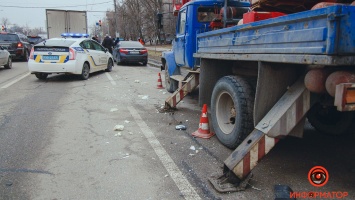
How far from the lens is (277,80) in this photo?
347cm

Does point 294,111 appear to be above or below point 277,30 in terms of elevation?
below

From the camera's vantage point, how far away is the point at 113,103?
7914mm

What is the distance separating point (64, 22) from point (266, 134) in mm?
20918

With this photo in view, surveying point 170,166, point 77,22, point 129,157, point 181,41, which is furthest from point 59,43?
point 77,22

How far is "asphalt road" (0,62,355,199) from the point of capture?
3328 millimetres

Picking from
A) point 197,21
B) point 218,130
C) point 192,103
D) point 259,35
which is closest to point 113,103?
point 192,103

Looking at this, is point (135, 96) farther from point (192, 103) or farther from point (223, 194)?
point (223, 194)

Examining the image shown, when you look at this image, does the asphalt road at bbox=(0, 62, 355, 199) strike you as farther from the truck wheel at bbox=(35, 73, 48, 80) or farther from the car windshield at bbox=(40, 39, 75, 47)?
the truck wheel at bbox=(35, 73, 48, 80)

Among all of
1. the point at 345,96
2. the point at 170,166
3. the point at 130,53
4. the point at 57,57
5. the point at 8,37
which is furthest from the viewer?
the point at 8,37

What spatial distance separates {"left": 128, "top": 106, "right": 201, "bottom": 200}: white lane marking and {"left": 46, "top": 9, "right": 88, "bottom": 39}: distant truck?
17625mm

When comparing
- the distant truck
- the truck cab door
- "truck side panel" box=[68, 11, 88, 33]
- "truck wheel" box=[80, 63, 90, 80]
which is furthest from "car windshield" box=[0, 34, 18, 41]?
the truck cab door

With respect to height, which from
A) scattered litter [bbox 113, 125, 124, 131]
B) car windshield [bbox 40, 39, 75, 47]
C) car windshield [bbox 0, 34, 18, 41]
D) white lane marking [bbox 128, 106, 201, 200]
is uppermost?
car windshield [bbox 0, 34, 18, 41]

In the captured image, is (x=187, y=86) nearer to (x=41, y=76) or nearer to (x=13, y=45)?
(x=41, y=76)

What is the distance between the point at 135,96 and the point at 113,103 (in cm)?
115
